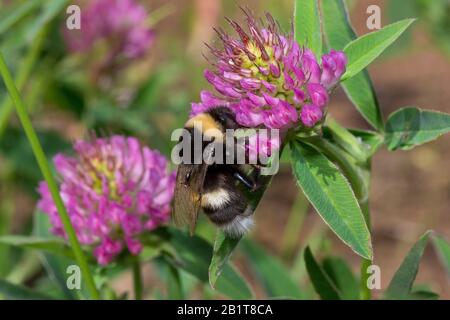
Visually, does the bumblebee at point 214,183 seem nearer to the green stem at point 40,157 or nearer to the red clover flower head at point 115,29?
the green stem at point 40,157

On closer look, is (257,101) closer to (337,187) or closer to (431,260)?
(337,187)

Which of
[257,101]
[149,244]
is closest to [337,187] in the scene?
[257,101]

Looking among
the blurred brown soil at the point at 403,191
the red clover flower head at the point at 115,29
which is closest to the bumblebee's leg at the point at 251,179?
the red clover flower head at the point at 115,29

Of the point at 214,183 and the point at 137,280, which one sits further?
the point at 137,280

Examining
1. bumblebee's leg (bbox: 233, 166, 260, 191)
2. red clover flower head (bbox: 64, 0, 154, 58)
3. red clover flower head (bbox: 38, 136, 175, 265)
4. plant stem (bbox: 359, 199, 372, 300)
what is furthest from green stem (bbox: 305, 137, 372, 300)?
red clover flower head (bbox: 64, 0, 154, 58)

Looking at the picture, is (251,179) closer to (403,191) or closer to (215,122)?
(215,122)

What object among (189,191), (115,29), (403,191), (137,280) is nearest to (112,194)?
(137,280)

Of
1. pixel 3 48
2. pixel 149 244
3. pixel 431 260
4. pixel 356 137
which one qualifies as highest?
pixel 3 48
